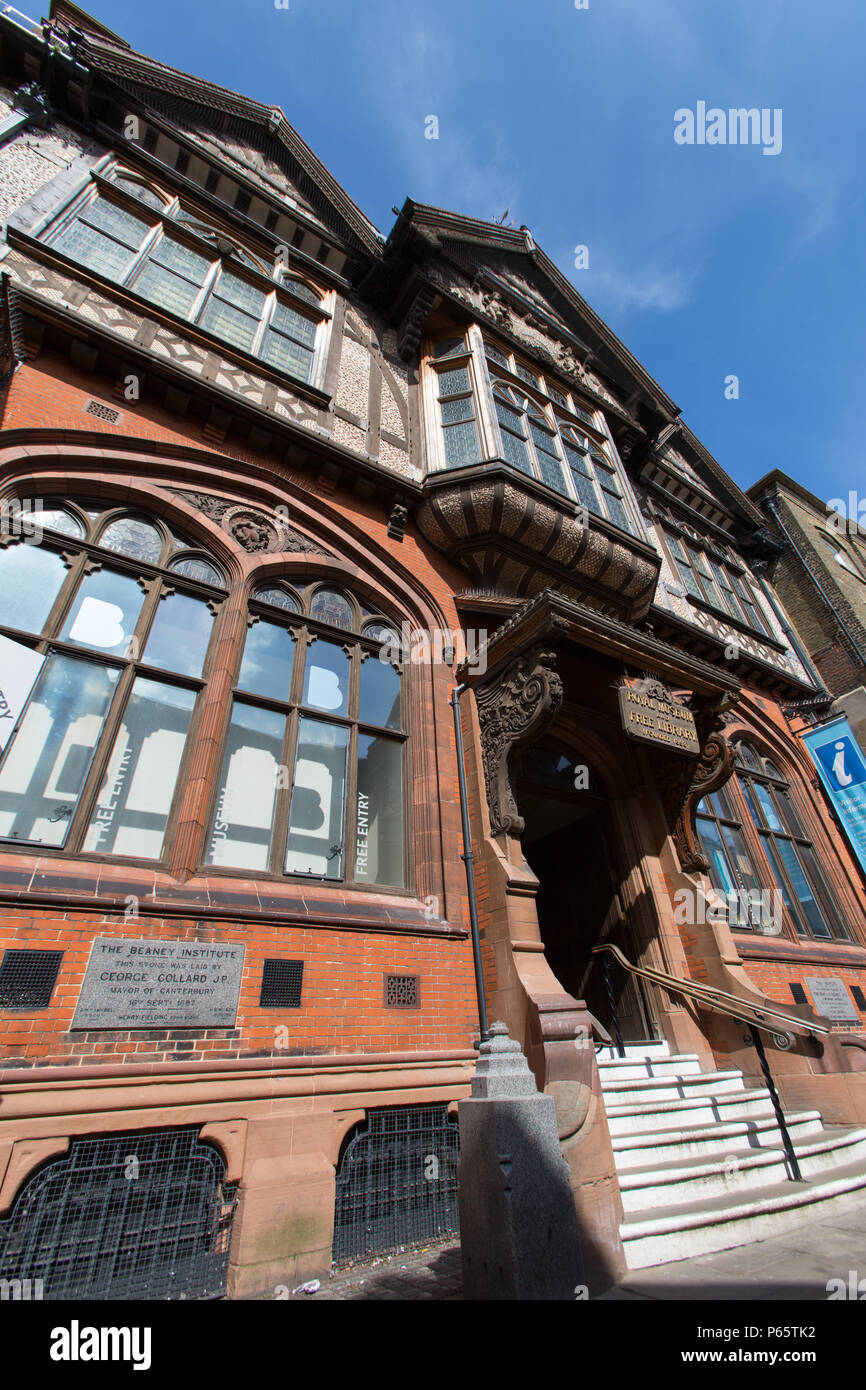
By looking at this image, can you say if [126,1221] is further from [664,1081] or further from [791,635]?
[791,635]

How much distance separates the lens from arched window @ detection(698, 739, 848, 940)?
10.9 m

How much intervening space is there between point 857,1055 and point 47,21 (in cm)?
1786

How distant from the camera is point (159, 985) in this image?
14.7 feet

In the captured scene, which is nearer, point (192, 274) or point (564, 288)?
point (192, 274)

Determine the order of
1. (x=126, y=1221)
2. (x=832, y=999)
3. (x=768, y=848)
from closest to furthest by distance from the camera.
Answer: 1. (x=126, y=1221)
2. (x=832, y=999)
3. (x=768, y=848)

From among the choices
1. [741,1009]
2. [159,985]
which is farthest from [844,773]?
[159,985]

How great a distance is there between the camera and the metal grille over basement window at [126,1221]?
11.7 ft

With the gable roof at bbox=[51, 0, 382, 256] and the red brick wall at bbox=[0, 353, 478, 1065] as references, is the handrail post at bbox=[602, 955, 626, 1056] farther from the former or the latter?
the gable roof at bbox=[51, 0, 382, 256]

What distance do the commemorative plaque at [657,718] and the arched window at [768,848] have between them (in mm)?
3452

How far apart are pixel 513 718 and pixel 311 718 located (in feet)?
7.70

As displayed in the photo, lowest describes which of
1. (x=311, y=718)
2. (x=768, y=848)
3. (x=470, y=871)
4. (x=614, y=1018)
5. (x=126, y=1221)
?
(x=126, y=1221)

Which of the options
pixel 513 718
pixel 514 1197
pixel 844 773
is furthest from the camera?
pixel 844 773

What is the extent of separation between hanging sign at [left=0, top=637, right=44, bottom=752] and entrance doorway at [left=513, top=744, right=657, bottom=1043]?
569 cm
